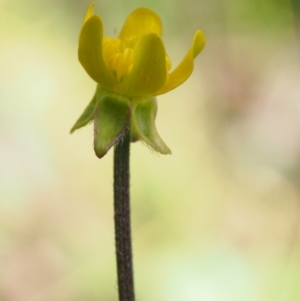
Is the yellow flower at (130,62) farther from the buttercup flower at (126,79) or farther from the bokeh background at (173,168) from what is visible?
the bokeh background at (173,168)

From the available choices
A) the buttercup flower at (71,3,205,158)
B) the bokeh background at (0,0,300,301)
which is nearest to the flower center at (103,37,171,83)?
the buttercup flower at (71,3,205,158)

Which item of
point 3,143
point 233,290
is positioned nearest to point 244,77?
point 233,290

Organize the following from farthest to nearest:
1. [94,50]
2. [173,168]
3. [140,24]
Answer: [173,168], [140,24], [94,50]

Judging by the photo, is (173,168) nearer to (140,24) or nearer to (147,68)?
(140,24)

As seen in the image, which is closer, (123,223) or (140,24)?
(123,223)

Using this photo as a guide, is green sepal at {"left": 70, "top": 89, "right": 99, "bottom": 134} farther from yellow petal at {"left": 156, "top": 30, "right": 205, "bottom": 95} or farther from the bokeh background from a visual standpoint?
the bokeh background

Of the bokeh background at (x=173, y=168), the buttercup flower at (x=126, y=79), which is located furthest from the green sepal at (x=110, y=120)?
the bokeh background at (x=173, y=168)

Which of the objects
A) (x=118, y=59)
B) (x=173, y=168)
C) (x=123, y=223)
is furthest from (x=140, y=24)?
(x=173, y=168)
